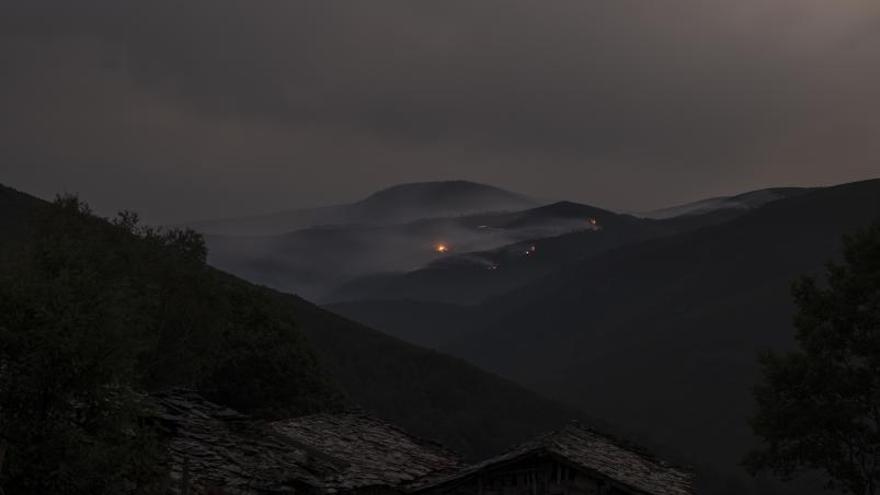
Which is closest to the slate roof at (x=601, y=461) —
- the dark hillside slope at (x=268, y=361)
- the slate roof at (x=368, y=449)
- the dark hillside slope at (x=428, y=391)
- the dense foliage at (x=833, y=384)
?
the slate roof at (x=368, y=449)

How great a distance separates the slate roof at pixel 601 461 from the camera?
23000 millimetres

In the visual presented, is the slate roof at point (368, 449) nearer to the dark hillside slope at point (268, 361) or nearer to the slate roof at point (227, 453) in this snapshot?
the slate roof at point (227, 453)

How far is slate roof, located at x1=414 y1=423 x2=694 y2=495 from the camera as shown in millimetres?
23000

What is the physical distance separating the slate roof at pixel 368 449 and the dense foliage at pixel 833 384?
15967mm

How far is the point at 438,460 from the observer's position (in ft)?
101

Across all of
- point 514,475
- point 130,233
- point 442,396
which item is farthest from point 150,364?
point 442,396

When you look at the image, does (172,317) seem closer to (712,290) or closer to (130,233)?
(130,233)

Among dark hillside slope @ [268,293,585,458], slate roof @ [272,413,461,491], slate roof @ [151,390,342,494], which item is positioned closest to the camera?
slate roof @ [151,390,342,494]

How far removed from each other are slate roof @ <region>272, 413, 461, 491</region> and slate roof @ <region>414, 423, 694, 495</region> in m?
1.71

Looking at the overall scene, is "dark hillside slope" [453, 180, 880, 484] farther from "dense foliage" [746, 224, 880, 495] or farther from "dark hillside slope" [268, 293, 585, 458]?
"dense foliage" [746, 224, 880, 495]

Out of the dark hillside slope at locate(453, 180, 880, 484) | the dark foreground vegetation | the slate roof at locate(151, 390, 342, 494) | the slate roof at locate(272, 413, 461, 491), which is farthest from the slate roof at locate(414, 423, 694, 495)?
the dark hillside slope at locate(453, 180, 880, 484)

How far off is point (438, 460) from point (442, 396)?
76.1m

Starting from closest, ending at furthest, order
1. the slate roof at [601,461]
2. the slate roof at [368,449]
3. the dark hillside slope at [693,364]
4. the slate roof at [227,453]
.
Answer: the slate roof at [227,453] → the slate roof at [601,461] → the slate roof at [368,449] → the dark hillside slope at [693,364]

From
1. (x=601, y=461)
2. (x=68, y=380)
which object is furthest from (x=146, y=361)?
(x=68, y=380)
